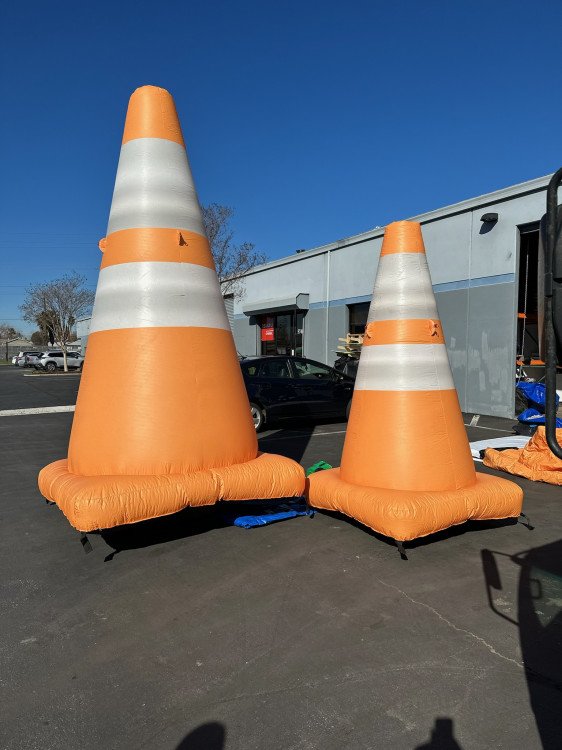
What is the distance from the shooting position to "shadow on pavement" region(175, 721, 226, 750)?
2021 millimetres

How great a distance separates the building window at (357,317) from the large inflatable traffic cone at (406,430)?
12054 millimetres

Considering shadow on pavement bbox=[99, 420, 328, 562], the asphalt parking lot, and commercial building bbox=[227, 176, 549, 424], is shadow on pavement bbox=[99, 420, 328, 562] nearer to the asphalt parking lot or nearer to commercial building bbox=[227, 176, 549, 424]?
the asphalt parking lot

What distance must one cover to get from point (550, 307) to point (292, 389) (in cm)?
862

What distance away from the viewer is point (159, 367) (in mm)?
4059

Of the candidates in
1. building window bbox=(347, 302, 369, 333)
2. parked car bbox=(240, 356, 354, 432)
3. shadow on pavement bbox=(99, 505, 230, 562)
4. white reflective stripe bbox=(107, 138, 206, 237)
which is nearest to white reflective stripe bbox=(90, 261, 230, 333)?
white reflective stripe bbox=(107, 138, 206, 237)

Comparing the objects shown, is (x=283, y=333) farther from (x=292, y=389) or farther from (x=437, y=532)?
(x=437, y=532)

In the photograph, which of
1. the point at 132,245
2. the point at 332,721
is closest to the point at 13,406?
the point at 132,245

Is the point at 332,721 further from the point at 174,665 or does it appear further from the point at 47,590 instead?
the point at 47,590

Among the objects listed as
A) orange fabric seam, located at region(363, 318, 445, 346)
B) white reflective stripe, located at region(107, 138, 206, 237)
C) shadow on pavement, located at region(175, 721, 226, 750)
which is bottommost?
shadow on pavement, located at region(175, 721, 226, 750)

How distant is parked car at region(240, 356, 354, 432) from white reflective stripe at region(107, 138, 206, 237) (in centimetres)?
582

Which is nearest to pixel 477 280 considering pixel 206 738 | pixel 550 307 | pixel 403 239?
pixel 403 239

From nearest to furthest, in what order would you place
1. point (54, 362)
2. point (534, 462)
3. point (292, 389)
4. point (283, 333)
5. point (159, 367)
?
→ point (159, 367) → point (534, 462) → point (292, 389) → point (283, 333) → point (54, 362)

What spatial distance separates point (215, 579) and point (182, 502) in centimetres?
57

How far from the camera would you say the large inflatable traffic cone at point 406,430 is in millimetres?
4004
